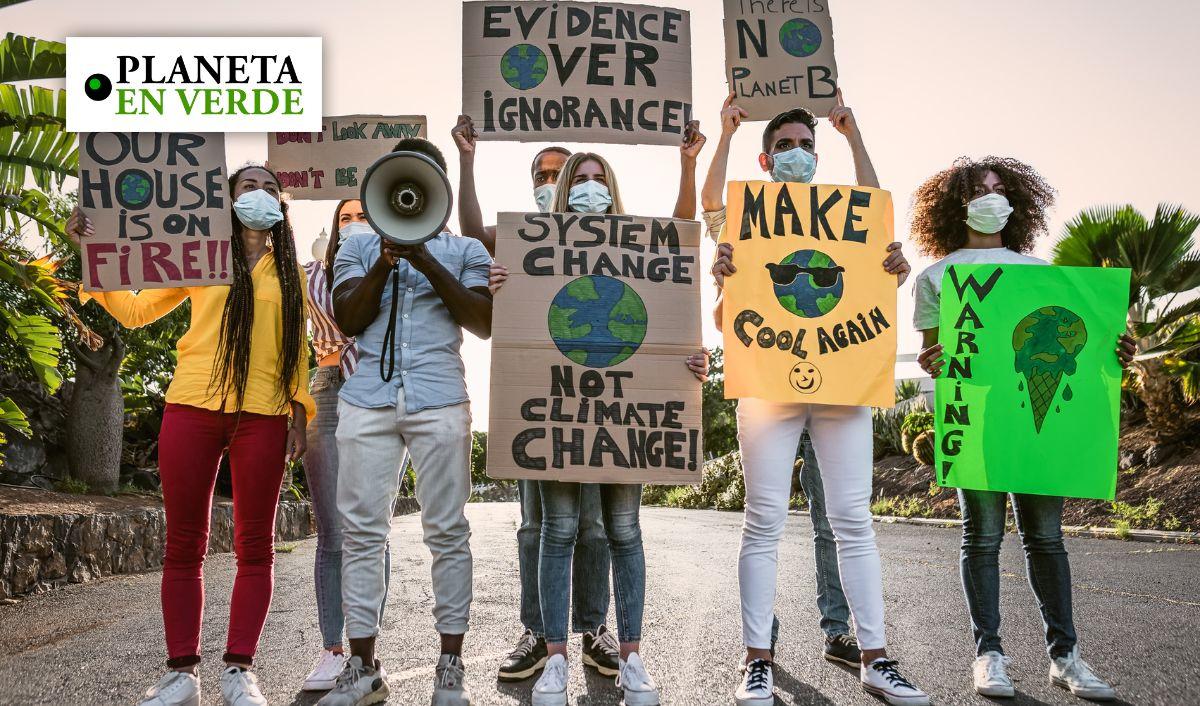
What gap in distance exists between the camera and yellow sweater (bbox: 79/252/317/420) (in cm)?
348

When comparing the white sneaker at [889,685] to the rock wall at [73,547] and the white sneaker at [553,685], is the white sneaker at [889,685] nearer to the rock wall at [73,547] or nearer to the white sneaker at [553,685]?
the white sneaker at [553,685]

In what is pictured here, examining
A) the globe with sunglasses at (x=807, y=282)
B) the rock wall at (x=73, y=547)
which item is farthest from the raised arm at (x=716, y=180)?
the rock wall at (x=73, y=547)

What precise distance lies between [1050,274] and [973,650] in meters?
1.76

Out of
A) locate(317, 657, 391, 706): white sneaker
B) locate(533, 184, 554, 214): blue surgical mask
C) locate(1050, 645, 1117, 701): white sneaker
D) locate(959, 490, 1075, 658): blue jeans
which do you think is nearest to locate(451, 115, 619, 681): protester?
locate(533, 184, 554, 214): blue surgical mask

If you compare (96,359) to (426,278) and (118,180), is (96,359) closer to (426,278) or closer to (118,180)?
(118,180)

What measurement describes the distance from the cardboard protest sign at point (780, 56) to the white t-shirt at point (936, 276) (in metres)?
0.97

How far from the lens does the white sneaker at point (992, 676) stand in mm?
3348

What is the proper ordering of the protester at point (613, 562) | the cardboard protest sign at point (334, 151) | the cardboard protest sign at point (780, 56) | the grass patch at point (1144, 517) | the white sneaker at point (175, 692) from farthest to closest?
the grass patch at point (1144, 517) → the cardboard protest sign at point (334, 151) → the cardboard protest sign at point (780, 56) → the protester at point (613, 562) → the white sneaker at point (175, 692)

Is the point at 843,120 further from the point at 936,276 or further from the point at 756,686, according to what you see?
the point at 756,686

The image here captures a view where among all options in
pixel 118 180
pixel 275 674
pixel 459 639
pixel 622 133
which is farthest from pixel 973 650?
pixel 118 180

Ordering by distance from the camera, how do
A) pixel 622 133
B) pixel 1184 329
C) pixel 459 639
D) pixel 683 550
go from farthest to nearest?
pixel 1184 329 < pixel 683 550 < pixel 622 133 < pixel 459 639

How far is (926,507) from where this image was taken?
14.9 meters

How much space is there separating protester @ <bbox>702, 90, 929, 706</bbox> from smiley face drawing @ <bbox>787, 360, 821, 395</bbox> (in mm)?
91

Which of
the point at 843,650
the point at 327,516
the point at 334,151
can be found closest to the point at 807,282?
the point at 843,650
